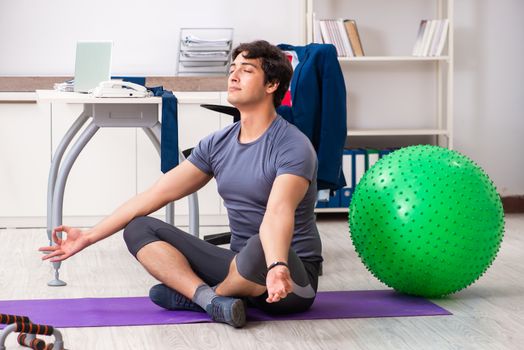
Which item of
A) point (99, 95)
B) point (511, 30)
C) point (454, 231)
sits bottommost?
point (454, 231)

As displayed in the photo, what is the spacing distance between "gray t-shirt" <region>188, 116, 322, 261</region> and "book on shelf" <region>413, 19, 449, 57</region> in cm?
261

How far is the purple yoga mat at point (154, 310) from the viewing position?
2.78 meters

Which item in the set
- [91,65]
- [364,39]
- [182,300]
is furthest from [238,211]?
[364,39]

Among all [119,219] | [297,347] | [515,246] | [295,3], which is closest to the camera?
[297,347]

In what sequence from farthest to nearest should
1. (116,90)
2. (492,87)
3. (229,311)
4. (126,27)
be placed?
(492,87) < (126,27) < (116,90) < (229,311)

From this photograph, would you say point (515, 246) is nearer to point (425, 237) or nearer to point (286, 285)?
point (425, 237)

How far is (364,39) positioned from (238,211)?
2841 millimetres

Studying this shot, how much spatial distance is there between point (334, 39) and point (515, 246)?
1.58 meters

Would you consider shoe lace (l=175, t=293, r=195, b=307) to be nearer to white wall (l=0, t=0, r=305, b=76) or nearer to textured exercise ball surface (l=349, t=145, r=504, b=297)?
textured exercise ball surface (l=349, t=145, r=504, b=297)

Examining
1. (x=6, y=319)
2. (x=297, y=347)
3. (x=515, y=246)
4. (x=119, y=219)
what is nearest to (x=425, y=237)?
(x=297, y=347)

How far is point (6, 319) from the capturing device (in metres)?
2.25

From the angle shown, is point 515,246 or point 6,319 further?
point 515,246

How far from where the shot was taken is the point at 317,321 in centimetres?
277

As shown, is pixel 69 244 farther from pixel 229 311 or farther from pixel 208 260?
pixel 229 311
